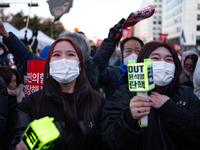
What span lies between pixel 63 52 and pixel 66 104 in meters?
0.55

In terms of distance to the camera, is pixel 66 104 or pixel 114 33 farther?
pixel 114 33

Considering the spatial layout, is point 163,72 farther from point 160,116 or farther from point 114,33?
point 114,33

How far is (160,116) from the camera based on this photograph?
73.5 inches

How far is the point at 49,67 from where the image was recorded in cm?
214

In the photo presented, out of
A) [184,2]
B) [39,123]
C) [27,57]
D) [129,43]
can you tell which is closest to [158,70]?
[39,123]

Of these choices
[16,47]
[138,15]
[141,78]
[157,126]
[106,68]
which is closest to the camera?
[141,78]

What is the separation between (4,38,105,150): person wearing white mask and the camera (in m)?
1.82

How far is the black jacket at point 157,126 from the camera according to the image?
1606mm

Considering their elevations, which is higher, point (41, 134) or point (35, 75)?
point (35, 75)

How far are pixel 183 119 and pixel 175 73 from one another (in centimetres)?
57

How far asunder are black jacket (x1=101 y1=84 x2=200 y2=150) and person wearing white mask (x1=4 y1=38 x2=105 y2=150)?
0.55 feet

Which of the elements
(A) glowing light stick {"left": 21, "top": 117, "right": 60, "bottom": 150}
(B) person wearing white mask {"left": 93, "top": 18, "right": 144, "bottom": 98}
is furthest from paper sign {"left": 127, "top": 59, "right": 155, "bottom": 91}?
(B) person wearing white mask {"left": 93, "top": 18, "right": 144, "bottom": 98}

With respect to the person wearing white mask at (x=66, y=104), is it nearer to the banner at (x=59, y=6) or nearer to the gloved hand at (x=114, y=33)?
the gloved hand at (x=114, y=33)

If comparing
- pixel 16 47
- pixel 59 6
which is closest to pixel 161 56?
pixel 16 47
